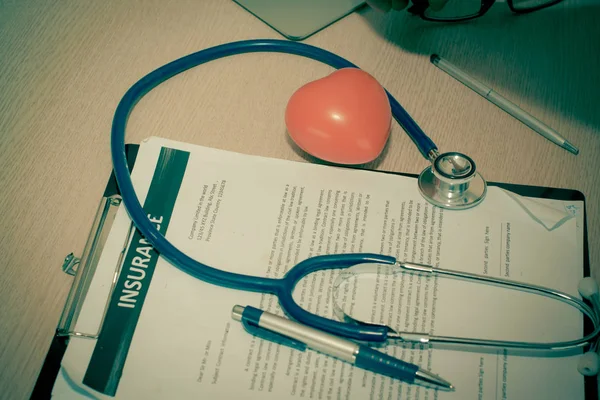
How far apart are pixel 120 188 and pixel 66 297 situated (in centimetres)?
12

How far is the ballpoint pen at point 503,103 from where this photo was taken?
1.95 ft

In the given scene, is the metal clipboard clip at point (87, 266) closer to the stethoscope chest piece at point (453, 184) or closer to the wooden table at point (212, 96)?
the wooden table at point (212, 96)

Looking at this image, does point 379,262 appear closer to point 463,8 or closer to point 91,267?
point 91,267

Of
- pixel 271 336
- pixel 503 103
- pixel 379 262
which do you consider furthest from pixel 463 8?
pixel 271 336

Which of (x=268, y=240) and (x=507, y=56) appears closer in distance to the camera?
(x=268, y=240)

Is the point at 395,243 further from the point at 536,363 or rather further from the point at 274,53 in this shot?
the point at 274,53

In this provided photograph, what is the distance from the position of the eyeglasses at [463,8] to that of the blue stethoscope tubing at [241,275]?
133mm

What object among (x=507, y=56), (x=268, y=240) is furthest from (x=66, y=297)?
(x=507, y=56)

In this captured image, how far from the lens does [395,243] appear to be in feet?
1.79

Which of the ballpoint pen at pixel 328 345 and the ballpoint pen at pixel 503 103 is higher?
the ballpoint pen at pixel 503 103

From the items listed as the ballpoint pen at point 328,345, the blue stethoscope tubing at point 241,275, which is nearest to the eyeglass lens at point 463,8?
the blue stethoscope tubing at point 241,275

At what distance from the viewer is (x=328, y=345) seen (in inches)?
18.7

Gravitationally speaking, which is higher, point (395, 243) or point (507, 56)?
point (507, 56)

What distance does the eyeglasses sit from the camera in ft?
2.23
